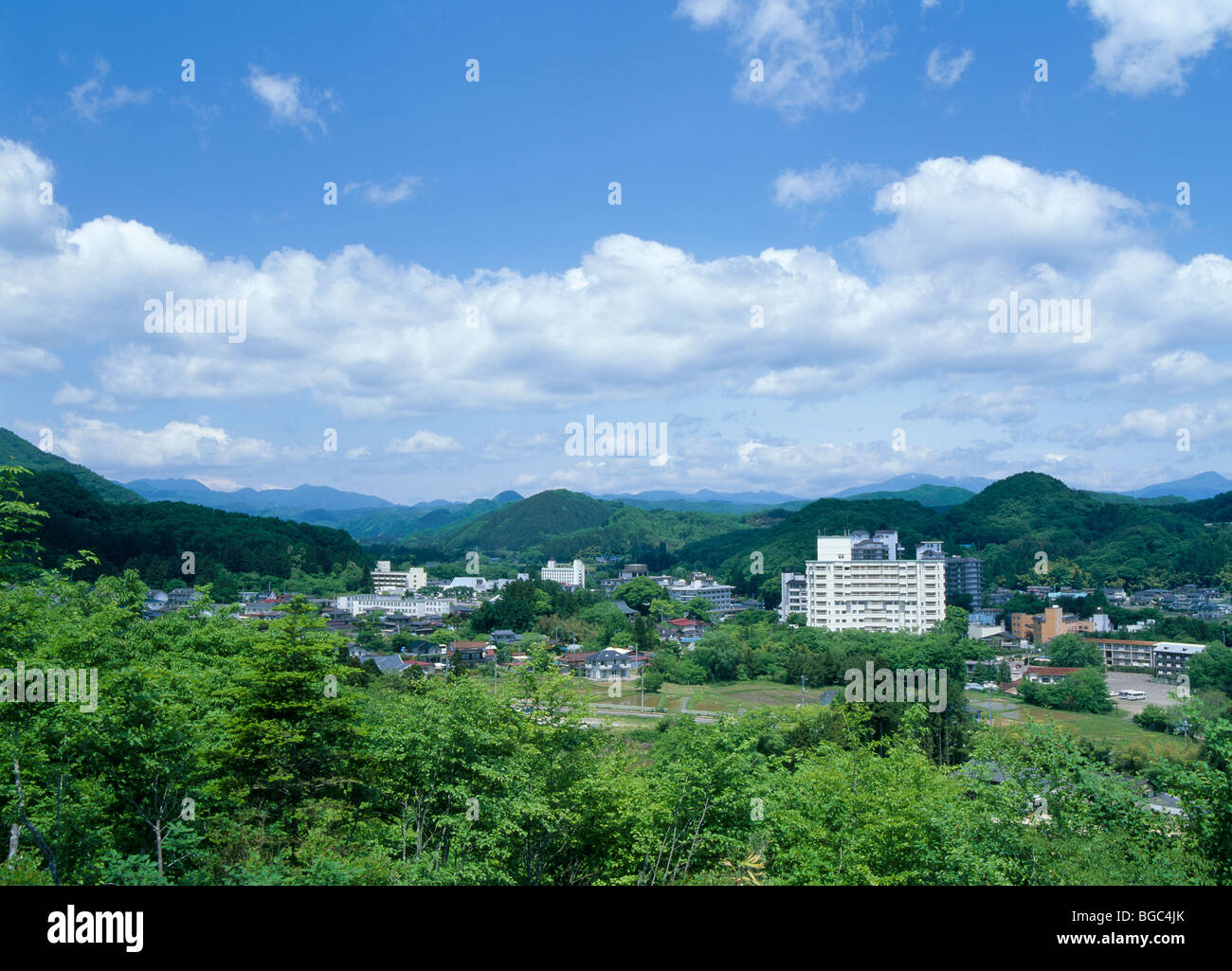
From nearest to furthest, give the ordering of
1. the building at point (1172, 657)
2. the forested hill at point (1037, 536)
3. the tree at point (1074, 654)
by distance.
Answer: the building at point (1172, 657), the tree at point (1074, 654), the forested hill at point (1037, 536)

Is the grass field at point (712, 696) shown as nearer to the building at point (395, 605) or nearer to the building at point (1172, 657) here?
the building at point (1172, 657)

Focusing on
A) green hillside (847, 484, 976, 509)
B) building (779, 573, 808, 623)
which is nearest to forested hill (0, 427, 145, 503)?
building (779, 573, 808, 623)

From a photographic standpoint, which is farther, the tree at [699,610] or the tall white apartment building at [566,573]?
the tall white apartment building at [566,573]

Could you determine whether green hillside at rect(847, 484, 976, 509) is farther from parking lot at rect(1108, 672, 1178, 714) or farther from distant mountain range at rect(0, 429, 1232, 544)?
parking lot at rect(1108, 672, 1178, 714)

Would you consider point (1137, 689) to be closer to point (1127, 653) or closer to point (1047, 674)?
point (1047, 674)

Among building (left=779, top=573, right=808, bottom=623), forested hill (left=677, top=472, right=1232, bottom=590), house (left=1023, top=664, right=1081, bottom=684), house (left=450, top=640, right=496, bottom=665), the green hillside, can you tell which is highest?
the green hillside

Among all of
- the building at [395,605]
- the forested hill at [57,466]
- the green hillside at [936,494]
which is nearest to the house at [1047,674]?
the building at [395,605]
